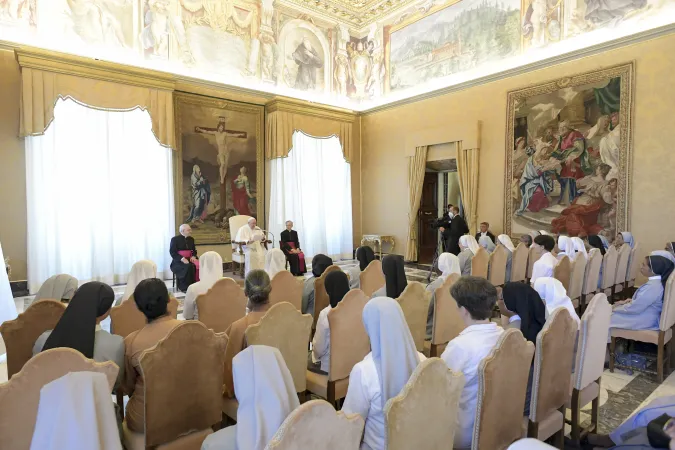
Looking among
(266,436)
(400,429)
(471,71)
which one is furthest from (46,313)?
(471,71)

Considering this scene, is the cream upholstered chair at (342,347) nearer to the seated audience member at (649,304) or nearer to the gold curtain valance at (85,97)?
the seated audience member at (649,304)

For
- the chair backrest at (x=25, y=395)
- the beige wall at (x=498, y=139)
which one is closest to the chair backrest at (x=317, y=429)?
the chair backrest at (x=25, y=395)

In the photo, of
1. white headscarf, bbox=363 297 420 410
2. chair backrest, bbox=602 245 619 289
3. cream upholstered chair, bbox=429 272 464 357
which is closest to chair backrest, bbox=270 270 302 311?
cream upholstered chair, bbox=429 272 464 357

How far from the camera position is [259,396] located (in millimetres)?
1415

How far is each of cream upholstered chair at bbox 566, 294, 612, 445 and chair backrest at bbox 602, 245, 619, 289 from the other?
3416mm

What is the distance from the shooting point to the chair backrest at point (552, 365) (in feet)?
7.07

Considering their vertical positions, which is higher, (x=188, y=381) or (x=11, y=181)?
(x=11, y=181)

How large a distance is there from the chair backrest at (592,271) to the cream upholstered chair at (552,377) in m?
3.33

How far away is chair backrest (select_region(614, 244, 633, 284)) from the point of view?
583 cm

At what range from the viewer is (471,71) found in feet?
32.1

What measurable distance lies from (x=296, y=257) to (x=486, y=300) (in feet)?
23.5

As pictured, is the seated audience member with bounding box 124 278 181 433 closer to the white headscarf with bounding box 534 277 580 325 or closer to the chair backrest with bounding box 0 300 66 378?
the chair backrest with bounding box 0 300 66 378

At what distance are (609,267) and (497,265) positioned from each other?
1465mm

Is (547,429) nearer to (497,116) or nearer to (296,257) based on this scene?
(296,257)
